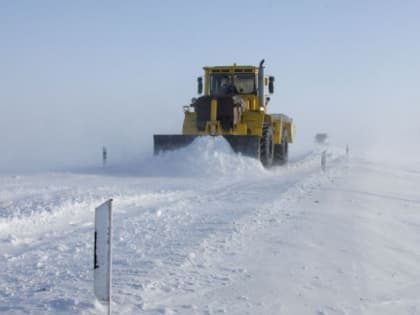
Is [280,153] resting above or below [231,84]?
below

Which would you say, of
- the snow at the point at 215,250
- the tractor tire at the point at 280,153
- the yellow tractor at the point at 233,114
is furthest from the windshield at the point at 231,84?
the snow at the point at 215,250

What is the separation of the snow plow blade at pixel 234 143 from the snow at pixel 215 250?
3.82 m

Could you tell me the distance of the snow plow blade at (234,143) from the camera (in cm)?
1443

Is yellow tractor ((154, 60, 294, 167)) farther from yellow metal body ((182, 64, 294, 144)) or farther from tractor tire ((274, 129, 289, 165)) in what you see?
tractor tire ((274, 129, 289, 165))

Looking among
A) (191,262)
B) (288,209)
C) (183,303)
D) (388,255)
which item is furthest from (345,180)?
(183,303)

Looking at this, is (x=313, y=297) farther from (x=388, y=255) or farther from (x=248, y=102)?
(x=248, y=102)

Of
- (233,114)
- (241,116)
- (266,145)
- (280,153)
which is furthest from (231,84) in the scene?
(280,153)

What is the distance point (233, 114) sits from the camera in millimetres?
15172

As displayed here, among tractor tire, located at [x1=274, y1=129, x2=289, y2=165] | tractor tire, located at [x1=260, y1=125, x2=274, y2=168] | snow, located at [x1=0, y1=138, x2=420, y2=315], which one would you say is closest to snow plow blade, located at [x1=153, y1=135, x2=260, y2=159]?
tractor tire, located at [x1=260, y1=125, x2=274, y2=168]

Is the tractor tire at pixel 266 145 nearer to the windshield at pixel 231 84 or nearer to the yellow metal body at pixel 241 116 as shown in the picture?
the yellow metal body at pixel 241 116

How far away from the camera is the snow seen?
369 cm

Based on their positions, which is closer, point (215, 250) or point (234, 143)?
point (215, 250)

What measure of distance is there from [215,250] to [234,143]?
30.9 ft

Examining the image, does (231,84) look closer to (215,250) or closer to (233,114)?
(233,114)
